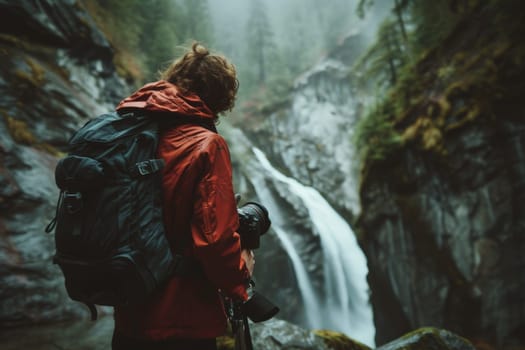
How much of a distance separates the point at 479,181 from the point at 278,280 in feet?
34.0

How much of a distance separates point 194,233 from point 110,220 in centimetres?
42

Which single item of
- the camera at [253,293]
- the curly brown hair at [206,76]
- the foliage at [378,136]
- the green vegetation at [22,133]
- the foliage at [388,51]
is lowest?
the camera at [253,293]

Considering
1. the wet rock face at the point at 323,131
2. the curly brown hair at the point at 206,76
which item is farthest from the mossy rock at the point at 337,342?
the wet rock face at the point at 323,131

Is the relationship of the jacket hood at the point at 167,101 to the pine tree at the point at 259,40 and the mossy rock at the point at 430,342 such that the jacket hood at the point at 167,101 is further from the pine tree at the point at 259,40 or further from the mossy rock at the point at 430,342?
the pine tree at the point at 259,40

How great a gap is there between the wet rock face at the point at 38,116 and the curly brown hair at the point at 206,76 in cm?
473

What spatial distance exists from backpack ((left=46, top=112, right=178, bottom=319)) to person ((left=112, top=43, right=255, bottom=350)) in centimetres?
9

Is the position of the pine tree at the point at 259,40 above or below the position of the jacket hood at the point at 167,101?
above

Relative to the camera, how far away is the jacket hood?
1.65 meters

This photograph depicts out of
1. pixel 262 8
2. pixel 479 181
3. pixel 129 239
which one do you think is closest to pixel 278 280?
pixel 479 181

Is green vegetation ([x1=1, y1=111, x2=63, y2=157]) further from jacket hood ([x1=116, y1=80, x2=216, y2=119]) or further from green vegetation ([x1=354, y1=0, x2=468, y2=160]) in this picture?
green vegetation ([x1=354, y1=0, x2=468, y2=160])

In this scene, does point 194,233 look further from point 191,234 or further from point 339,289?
point 339,289

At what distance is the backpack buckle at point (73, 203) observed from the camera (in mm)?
1434

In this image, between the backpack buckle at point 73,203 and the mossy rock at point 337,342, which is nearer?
the backpack buckle at point 73,203

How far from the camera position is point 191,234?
164 centimetres
